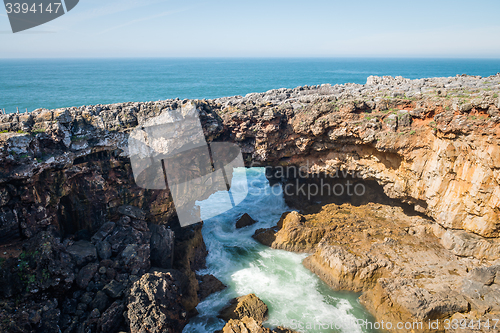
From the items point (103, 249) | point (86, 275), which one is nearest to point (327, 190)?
point (103, 249)

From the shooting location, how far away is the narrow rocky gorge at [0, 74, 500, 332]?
1267 centimetres

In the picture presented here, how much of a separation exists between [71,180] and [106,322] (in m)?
7.41

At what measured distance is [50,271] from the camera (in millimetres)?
12375

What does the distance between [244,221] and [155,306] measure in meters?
12.2

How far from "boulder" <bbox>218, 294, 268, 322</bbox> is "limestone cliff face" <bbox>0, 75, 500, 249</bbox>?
23.5 ft

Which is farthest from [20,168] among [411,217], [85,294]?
[411,217]

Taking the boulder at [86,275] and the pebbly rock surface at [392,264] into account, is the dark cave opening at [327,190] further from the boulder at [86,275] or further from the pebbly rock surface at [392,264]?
the boulder at [86,275]

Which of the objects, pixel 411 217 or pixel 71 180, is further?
pixel 411 217

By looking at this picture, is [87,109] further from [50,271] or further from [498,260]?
[498,260]

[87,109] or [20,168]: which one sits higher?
[87,109]

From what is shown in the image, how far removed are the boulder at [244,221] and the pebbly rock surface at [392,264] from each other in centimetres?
227

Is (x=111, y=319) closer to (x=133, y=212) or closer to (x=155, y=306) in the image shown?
(x=155, y=306)

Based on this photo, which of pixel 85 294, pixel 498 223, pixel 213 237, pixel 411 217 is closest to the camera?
pixel 85 294

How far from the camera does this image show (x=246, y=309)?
14875mm
